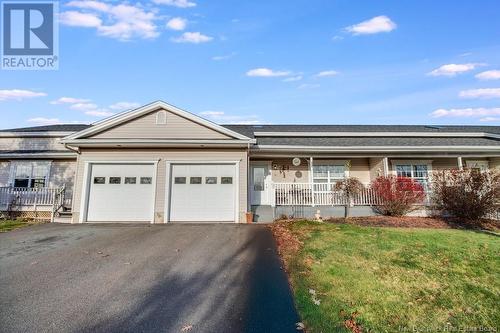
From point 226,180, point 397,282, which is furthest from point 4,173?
point 397,282

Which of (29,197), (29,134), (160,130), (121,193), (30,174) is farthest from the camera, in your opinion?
(29,134)

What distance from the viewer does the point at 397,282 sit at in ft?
16.4

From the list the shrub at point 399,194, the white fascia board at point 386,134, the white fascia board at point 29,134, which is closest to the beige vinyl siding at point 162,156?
the white fascia board at point 386,134

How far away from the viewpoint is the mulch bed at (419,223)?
10.7m

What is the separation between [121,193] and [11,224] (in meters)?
4.87

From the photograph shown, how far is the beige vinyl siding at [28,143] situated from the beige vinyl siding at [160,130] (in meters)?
6.32

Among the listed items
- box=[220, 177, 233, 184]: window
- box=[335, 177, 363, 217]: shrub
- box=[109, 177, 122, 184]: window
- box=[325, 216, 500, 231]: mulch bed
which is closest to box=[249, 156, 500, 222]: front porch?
box=[335, 177, 363, 217]: shrub

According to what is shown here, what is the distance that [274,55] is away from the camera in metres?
14.9

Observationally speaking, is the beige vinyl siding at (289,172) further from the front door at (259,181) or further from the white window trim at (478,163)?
the white window trim at (478,163)

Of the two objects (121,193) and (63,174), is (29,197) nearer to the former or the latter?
(63,174)

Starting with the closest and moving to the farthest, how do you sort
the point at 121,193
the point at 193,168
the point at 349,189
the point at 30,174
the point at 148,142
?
1. the point at 148,142
2. the point at 121,193
3. the point at 193,168
4. the point at 349,189
5. the point at 30,174

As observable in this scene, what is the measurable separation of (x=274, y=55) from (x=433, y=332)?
1415 cm

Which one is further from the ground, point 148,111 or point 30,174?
point 148,111

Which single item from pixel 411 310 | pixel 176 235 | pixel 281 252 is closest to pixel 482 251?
pixel 411 310
